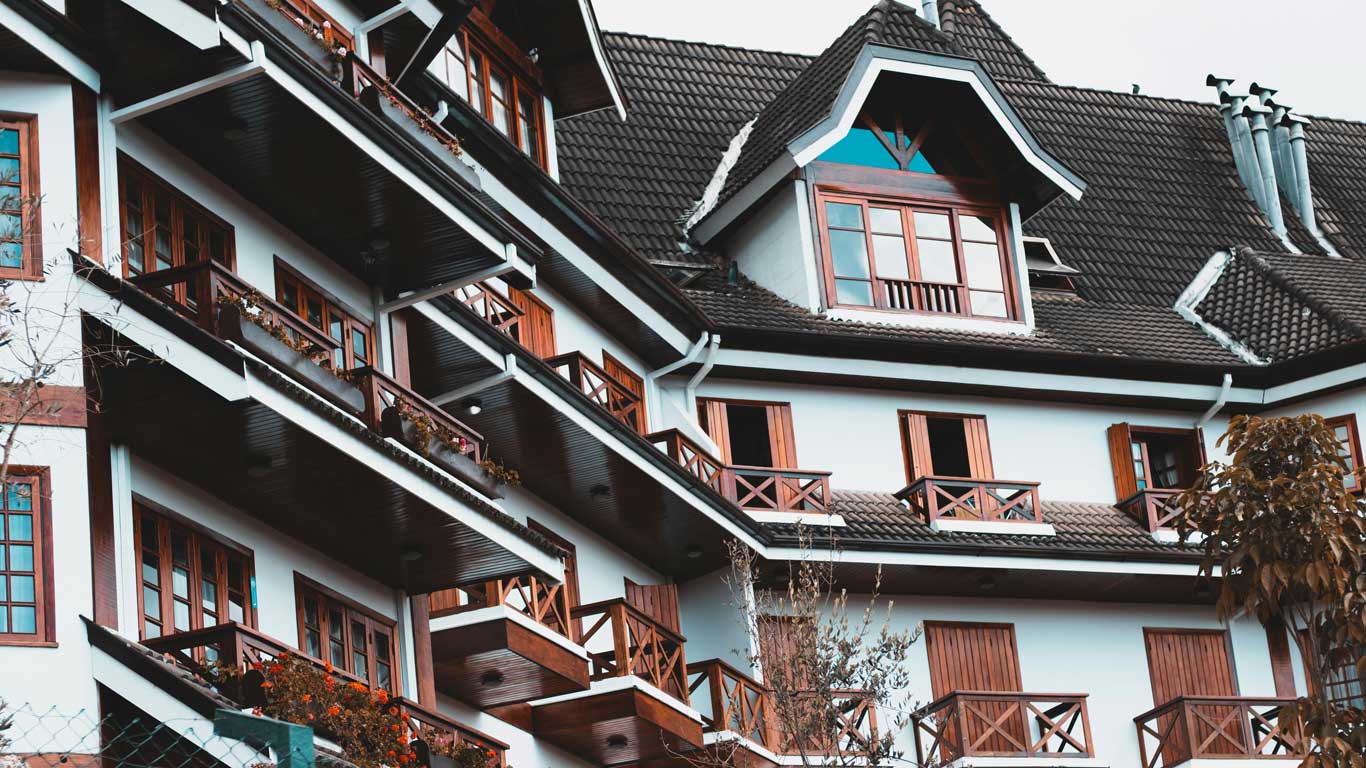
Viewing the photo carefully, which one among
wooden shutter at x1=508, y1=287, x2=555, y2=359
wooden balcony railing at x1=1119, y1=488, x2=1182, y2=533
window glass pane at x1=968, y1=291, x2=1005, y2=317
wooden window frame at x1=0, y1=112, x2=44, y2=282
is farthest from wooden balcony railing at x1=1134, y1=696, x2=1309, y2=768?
wooden window frame at x1=0, y1=112, x2=44, y2=282

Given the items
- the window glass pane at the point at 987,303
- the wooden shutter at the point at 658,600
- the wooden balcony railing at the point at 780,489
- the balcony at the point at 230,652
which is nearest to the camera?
the balcony at the point at 230,652

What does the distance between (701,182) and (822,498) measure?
638 centimetres

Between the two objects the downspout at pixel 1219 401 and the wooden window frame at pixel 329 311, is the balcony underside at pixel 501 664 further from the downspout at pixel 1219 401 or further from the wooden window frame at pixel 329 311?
the downspout at pixel 1219 401

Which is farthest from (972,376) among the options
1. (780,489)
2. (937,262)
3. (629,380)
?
(629,380)

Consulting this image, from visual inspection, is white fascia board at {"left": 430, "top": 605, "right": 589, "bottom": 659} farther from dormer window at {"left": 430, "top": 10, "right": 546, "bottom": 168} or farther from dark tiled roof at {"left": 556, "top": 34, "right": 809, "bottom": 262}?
dark tiled roof at {"left": 556, "top": 34, "right": 809, "bottom": 262}

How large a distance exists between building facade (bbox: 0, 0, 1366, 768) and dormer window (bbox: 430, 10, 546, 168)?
73mm

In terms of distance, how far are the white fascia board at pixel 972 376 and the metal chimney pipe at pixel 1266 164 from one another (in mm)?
6273

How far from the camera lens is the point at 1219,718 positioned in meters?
32.5

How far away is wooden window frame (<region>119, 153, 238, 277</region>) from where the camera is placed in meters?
20.2

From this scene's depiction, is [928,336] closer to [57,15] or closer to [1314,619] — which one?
[1314,619]

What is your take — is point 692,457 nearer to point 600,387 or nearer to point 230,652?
point 600,387

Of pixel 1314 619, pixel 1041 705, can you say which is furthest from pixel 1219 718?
pixel 1314 619

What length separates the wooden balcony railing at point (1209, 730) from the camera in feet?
105

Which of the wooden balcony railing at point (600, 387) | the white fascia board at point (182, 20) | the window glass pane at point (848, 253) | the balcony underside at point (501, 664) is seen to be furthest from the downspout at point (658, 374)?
the white fascia board at point (182, 20)
